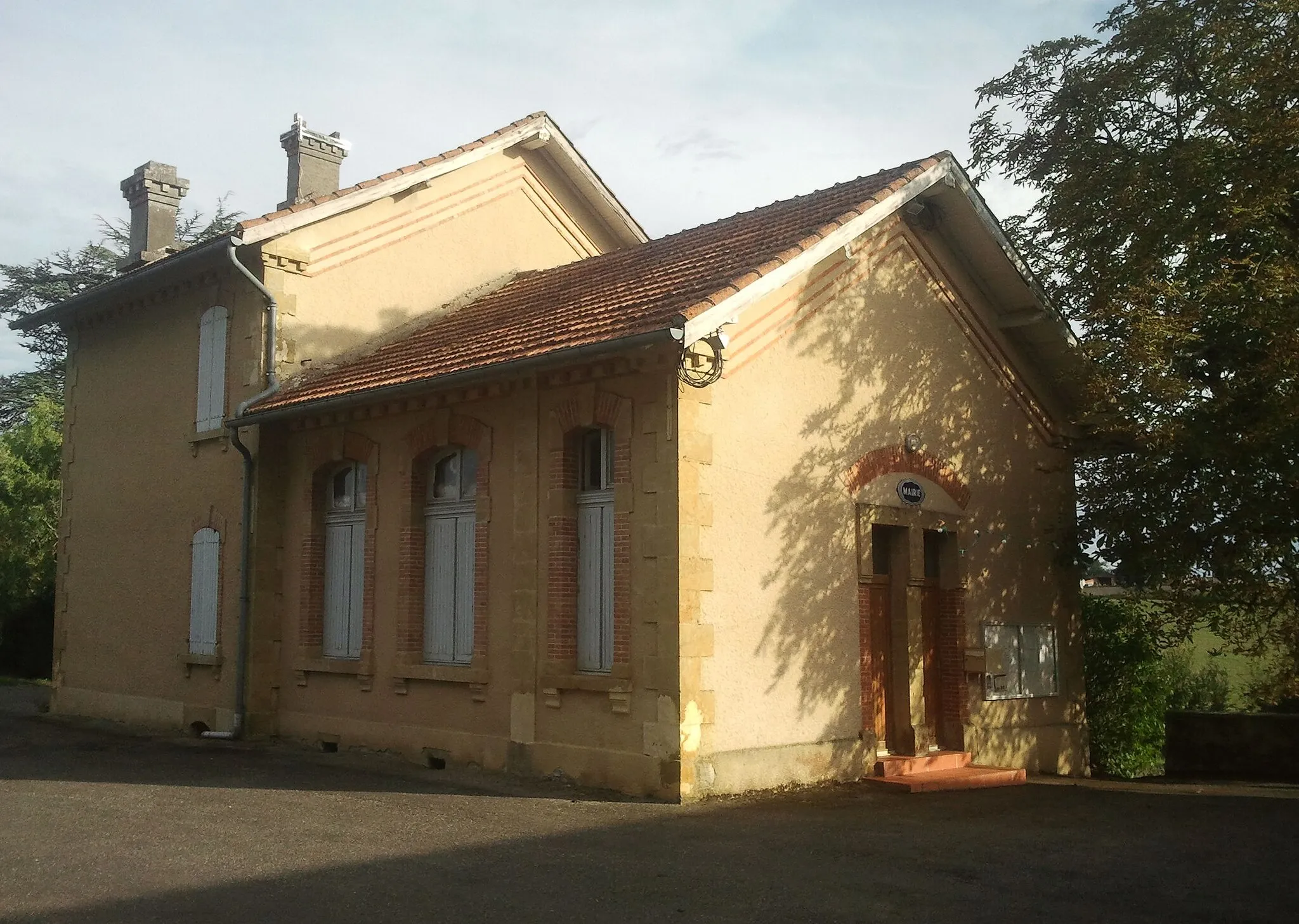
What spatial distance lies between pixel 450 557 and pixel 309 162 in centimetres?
744

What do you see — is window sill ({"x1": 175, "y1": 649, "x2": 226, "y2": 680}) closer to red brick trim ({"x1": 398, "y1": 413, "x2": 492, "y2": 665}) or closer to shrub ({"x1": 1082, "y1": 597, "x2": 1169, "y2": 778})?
red brick trim ({"x1": 398, "y1": 413, "x2": 492, "y2": 665})

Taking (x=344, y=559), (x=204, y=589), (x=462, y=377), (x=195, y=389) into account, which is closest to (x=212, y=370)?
(x=195, y=389)

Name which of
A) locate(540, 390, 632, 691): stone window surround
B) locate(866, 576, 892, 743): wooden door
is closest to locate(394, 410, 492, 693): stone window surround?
locate(540, 390, 632, 691): stone window surround

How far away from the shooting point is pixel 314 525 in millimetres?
13672

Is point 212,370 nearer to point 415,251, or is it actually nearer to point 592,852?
point 415,251

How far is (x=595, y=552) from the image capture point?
10898mm

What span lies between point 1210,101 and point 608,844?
9.90 meters

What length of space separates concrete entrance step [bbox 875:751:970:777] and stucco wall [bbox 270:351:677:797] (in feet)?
8.67

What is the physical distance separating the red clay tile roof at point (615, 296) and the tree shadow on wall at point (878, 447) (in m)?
0.80

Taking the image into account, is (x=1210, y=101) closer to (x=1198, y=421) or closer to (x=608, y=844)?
(x=1198, y=421)

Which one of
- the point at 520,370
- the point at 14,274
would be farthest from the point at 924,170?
the point at 14,274

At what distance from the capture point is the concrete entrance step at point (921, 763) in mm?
11367

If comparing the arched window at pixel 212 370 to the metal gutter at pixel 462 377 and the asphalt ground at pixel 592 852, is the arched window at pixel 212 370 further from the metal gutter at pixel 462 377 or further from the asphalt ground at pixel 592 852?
the asphalt ground at pixel 592 852

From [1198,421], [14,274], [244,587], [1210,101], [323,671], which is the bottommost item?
[323,671]
